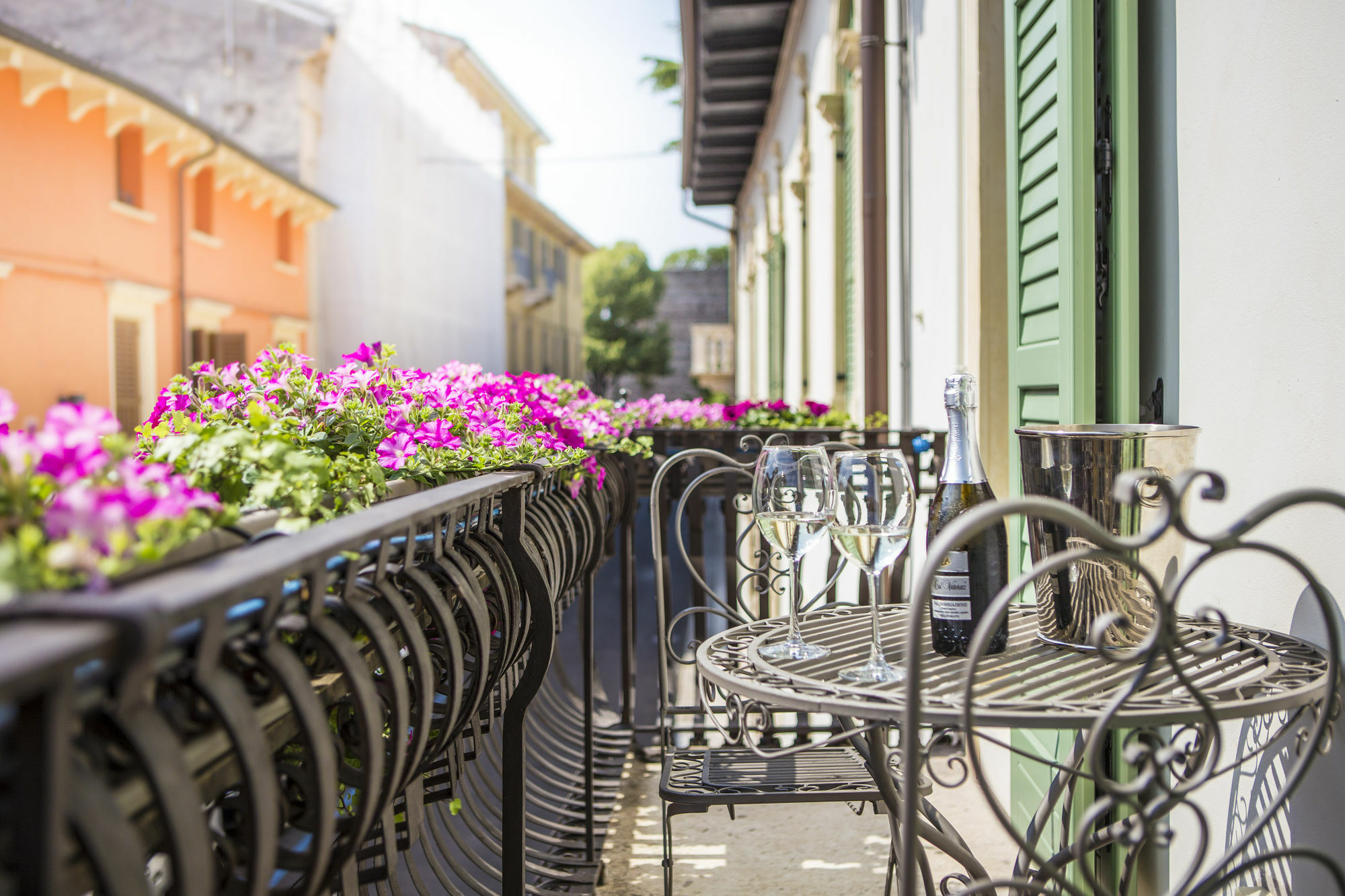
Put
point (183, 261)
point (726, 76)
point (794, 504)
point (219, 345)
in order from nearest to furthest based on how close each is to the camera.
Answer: point (794, 504)
point (726, 76)
point (183, 261)
point (219, 345)

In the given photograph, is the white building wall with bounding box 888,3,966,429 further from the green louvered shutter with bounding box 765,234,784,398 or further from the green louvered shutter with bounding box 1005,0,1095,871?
the green louvered shutter with bounding box 765,234,784,398

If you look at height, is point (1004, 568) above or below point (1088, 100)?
below

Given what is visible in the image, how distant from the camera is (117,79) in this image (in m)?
11.5

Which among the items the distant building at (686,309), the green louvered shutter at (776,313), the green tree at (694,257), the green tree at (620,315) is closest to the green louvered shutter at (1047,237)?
the green louvered shutter at (776,313)

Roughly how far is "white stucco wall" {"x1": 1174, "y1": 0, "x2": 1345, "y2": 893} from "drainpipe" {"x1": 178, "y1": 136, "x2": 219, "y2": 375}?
1424 centimetres

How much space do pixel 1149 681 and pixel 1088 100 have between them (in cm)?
133

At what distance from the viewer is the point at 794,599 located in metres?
1.69

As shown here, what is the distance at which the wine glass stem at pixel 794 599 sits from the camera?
5.51ft

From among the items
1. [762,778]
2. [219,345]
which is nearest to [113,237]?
[219,345]

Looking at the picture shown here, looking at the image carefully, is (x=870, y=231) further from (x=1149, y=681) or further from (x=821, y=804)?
(x=1149, y=681)

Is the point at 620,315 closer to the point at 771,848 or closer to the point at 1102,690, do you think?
the point at 771,848

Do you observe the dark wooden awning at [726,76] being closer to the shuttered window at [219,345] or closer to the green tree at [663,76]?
the shuttered window at [219,345]

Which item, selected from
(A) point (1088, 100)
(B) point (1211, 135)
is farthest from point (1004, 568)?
(A) point (1088, 100)

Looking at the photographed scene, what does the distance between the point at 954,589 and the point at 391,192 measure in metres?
20.7
